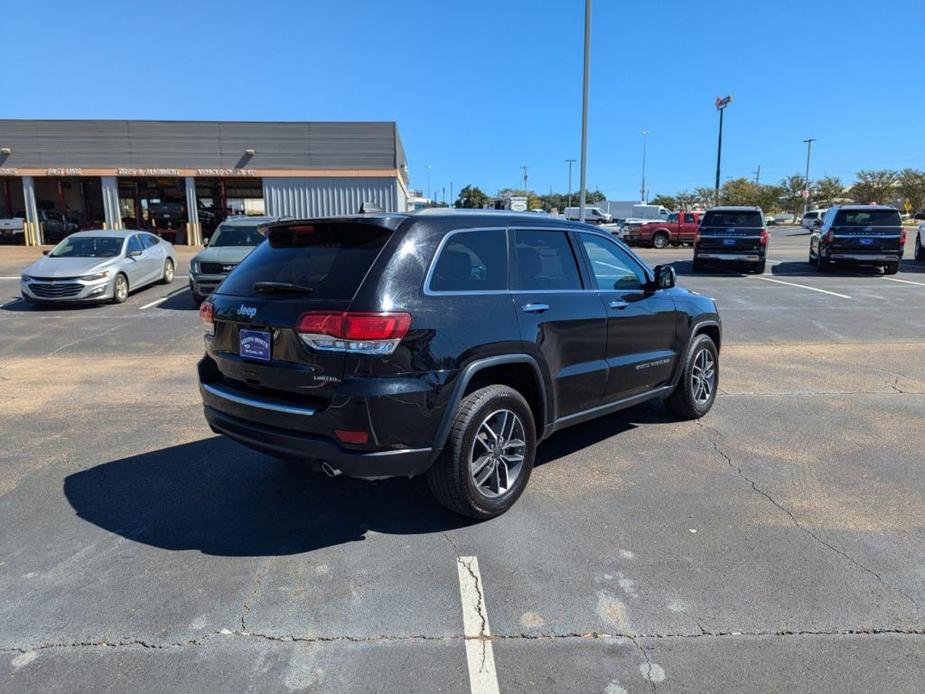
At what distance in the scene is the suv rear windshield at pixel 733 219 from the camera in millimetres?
19594

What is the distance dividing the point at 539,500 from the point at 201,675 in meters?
2.29

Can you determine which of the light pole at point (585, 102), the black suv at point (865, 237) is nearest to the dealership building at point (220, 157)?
the light pole at point (585, 102)

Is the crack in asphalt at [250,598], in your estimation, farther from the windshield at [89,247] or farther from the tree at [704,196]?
the tree at [704,196]

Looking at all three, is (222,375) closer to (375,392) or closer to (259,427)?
(259,427)

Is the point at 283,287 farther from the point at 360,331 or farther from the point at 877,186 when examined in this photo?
the point at 877,186

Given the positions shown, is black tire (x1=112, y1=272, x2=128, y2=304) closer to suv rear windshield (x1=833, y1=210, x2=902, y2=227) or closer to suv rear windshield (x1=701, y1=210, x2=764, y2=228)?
suv rear windshield (x1=701, y1=210, x2=764, y2=228)

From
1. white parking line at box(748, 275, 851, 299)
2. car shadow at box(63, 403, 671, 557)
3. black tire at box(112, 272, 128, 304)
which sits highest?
black tire at box(112, 272, 128, 304)

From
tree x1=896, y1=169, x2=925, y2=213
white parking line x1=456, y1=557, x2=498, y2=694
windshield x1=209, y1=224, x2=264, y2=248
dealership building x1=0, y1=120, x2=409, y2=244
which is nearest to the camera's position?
white parking line x1=456, y1=557, x2=498, y2=694

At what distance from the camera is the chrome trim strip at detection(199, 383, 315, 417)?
3553 millimetres

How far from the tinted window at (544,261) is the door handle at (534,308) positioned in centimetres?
14

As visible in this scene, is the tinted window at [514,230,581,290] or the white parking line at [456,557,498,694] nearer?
the white parking line at [456,557,498,694]

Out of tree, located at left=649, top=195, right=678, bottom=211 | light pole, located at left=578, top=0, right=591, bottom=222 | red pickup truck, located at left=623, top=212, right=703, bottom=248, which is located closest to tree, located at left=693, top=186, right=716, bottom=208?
tree, located at left=649, top=195, right=678, bottom=211

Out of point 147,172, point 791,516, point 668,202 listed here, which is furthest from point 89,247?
point 668,202

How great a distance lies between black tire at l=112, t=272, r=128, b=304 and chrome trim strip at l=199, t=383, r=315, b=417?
1071 centimetres
